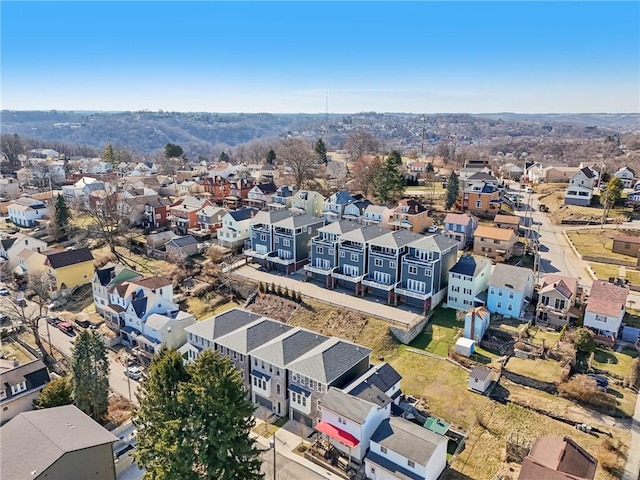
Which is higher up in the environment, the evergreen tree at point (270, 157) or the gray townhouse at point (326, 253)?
the evergreen tree at point (270, 157)

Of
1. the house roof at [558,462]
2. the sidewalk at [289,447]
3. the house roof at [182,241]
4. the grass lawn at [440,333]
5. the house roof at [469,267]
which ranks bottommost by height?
the sidewalk at [289,447]

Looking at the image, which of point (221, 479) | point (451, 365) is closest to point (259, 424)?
point (221, 479)

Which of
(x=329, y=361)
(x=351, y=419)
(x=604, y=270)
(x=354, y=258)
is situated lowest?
(x=351, y=419)

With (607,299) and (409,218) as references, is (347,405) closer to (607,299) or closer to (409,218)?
(607,299)

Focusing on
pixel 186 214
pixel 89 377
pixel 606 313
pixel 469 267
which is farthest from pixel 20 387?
pixel 606 313

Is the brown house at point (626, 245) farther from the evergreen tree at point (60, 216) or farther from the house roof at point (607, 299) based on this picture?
the evergreen tree at point (60, 216)

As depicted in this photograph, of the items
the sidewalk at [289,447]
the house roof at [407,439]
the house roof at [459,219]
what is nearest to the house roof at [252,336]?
the sidewalk at [289,447]
